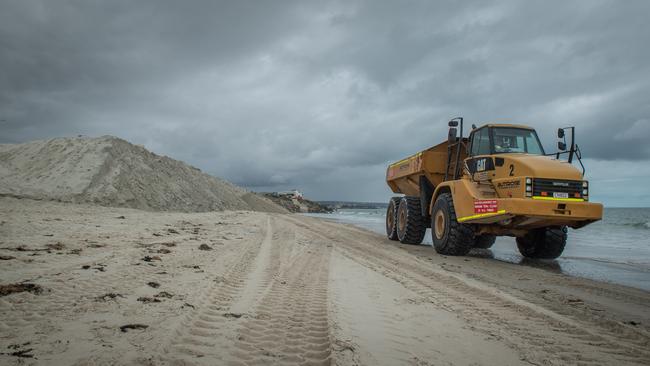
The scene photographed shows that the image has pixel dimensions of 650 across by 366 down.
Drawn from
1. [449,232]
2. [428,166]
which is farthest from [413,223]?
[449,232]

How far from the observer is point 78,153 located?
61.2 feet

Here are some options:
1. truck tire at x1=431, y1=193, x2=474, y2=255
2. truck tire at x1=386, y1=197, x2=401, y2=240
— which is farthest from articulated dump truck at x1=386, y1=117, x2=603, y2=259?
truck tire at x1=386, y1=197, x2=401, y2=240

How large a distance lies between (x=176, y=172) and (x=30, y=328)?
22.9m

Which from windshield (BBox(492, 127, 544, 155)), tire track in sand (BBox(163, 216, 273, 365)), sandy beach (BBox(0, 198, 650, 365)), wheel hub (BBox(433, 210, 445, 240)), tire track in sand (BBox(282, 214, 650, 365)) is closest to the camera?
tire track in sand (BBox(163, 216, 273, 365))

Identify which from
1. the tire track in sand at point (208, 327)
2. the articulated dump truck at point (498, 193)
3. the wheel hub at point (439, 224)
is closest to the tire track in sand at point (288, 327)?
the tire track in sand at point (208, 327)

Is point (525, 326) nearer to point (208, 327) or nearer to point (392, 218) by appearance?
point (208, 327)

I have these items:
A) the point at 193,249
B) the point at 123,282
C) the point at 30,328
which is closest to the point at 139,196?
the point at 193,249

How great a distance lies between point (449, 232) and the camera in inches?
333

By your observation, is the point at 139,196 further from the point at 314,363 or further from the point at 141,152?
the point at 314,363

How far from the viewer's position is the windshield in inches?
324

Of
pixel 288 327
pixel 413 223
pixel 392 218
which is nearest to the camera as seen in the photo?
pixel 288 327

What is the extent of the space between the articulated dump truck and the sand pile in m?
Result: 12.8

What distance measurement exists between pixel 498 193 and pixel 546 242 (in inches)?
90.2

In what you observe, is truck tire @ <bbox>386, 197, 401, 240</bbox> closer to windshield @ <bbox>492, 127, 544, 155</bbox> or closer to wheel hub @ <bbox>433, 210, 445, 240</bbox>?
wheel hub @ <bbox>433, 210, 445, 240</bbox>
